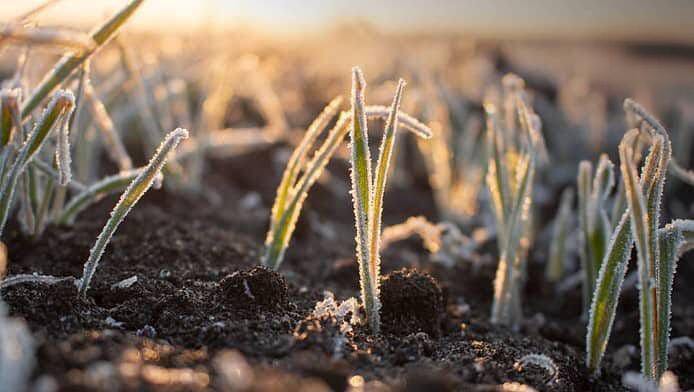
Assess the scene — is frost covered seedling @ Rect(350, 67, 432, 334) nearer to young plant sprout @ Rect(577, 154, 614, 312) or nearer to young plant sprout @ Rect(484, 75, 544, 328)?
young plant sprout @ Rect(484, 75, 544, 328)

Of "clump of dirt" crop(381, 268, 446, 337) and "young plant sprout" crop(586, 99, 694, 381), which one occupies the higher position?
"young plant sprout" crop(586, 99, 694, 381)

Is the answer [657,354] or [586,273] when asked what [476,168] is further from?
[657,354]

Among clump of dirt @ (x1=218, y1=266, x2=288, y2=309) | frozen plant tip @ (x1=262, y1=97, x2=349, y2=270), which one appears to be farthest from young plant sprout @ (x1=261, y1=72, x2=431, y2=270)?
clump of dirt @ (x1=218, y1=266, x2=288, y2=309)

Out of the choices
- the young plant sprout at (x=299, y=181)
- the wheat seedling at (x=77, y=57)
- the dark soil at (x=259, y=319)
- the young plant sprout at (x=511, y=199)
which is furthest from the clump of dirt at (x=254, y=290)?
the young plant sprout at (x=511, y=199)

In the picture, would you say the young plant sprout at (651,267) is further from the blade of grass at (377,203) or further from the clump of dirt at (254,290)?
the clump of dirt at (254,290)

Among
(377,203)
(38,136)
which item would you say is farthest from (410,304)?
(38,136)

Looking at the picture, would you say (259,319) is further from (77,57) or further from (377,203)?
(77,57)

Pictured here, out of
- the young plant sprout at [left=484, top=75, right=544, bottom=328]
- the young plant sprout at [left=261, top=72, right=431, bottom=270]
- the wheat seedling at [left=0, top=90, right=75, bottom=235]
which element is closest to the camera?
the wheat seedling at [left=0, top=90, right=75, bottom=235]
